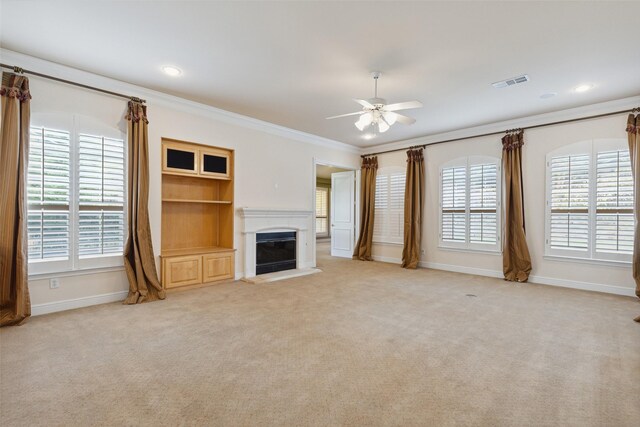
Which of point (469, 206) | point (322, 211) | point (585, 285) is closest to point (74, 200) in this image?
point (469, 206)

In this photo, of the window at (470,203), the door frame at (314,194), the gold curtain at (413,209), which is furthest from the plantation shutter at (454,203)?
the door frame at (314,194)

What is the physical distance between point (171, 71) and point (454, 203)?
5627 mm

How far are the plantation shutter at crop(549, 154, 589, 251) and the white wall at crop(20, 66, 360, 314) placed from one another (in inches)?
171

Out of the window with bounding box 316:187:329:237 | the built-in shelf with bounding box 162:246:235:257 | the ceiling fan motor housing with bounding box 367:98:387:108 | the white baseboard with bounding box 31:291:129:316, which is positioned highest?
the ceiling fan motor housing with bounding box 367:98:387:108

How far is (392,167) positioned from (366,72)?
407 centimetres

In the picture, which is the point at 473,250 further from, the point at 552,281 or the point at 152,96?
the point at 152,96

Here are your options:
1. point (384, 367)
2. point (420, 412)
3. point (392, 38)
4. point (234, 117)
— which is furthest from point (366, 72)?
point (420, 412)

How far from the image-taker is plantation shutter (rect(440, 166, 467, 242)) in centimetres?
638

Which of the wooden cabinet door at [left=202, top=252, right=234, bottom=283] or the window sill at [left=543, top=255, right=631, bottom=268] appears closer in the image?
the window sill at [left=543, top=255, right=631, bottom=268]

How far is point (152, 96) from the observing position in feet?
14.7

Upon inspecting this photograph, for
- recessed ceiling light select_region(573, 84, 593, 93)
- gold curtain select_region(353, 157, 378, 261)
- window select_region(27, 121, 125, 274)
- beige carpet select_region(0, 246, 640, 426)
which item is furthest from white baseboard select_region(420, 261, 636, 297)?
window select_region(27, 121, 125, 274)

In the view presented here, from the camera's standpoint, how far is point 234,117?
5.50 metres

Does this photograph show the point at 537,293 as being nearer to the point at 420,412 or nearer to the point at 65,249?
the point at 420,412

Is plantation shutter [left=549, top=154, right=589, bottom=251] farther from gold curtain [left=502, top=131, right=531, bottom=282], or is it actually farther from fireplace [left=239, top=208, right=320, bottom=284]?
fireplace [left=239, top=208, right=320, bottom=284]
